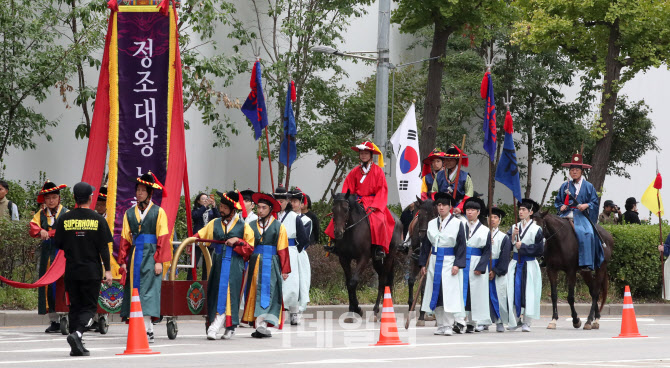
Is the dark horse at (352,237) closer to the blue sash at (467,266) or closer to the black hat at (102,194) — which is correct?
the blue sash at (467,266)

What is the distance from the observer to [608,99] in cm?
3088

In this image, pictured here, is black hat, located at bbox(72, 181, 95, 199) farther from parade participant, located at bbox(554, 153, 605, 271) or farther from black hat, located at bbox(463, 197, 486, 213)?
parade participant, located at bbox(554, 153, 605, 271)

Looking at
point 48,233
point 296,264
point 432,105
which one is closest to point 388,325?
point 296,264

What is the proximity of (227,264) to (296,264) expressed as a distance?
11.7ft

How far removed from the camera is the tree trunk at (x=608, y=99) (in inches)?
1195

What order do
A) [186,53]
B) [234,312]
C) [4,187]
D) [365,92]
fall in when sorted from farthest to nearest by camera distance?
[365,92]
[186,53]
[4,187]
[234,312]

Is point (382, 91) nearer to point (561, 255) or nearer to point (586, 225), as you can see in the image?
point (586, 225)

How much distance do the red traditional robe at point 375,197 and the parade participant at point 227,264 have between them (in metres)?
4.01

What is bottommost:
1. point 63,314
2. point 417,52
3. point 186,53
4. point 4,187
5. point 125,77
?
point 63,314

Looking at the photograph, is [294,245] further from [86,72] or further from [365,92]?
[365,92]

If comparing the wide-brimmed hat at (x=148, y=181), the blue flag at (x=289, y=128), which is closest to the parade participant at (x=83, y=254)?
the wide-brimmed hat at (x=148, y=181)

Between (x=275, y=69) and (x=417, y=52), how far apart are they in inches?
452

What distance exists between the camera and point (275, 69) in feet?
89.0

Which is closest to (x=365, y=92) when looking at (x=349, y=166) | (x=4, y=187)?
(x=349, y=166)
